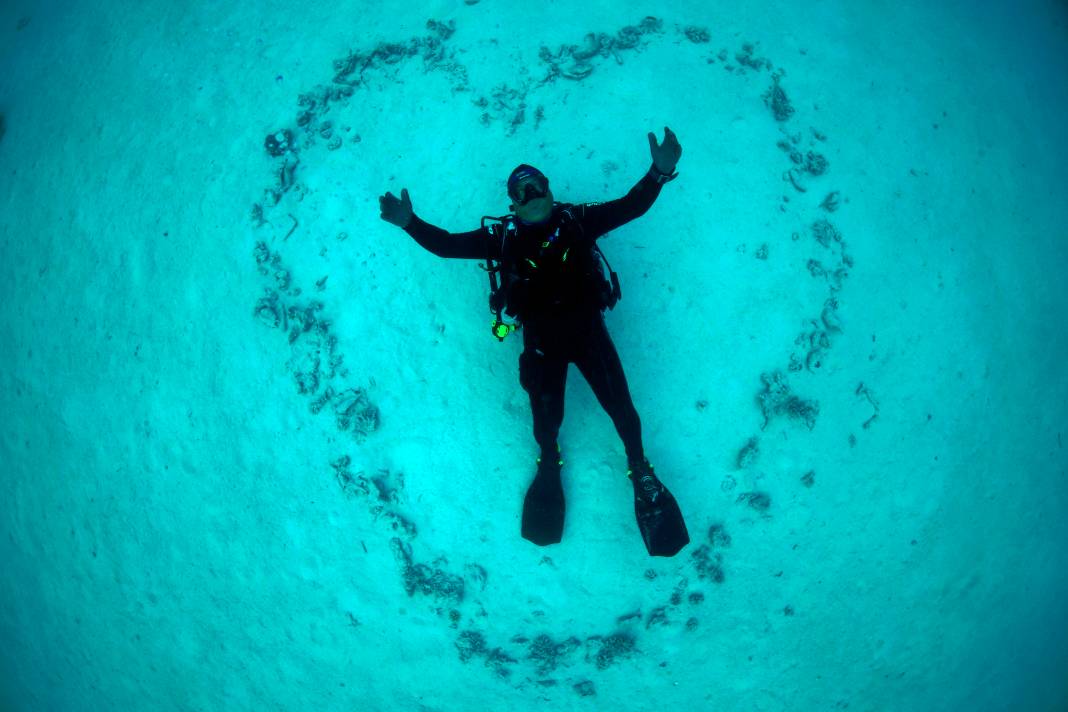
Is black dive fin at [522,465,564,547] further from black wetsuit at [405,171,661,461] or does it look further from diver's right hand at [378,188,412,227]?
diver's right hand at [378,188,412,227]

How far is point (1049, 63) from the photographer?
Result: 216 inches

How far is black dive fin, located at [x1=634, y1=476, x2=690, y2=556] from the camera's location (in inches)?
146

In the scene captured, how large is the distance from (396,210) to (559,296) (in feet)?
3.71

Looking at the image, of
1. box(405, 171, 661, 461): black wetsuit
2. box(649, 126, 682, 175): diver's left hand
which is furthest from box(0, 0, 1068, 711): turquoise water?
box(649, 126, 682, 175): diver's left hand

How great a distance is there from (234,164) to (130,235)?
114cm

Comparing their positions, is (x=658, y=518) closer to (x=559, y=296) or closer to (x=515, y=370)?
(x=515, y=370)

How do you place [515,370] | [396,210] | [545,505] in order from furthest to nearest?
[515,370] < [545,505] < [396,210]

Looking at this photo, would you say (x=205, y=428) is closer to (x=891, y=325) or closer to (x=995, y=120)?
(x=891, y=325)

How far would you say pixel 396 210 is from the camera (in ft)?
10.2

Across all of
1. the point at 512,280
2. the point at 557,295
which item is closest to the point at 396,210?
the point at 512,280

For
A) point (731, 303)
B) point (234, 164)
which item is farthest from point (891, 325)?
point (234, 164)

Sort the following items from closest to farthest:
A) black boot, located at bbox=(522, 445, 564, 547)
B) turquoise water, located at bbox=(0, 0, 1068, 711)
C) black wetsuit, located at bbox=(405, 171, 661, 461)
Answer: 1. black wetsuit, located at bbox=(405, 171, 661, 461)
2. black boot, located at bbox=(522, 445, 564, 547)
3. turquoise water, located at bbox=(0, 0, 1068, 711)

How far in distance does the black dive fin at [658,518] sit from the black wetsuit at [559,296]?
261 mm

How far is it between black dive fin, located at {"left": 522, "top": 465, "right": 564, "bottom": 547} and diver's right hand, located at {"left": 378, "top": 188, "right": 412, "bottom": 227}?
201 cm
